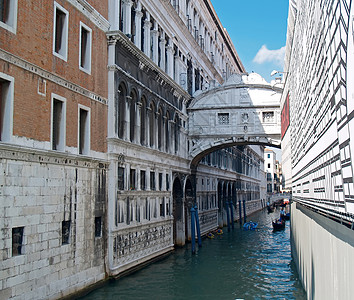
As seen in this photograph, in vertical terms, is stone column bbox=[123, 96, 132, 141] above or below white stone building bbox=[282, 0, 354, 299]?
above

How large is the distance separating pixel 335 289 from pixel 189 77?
19982mm

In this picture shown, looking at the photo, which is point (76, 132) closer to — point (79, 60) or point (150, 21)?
point (79, 60)

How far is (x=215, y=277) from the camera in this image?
603 inches

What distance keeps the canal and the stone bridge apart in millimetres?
5590

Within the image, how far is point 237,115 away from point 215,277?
912 centimetres

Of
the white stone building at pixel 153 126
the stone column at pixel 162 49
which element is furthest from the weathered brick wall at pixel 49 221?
the stone column at pixel 162 49

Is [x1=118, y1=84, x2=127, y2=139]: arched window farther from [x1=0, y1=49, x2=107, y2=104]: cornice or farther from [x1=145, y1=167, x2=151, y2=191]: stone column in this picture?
[x1=145, y1=167, x2=151, y2=191]: stone column

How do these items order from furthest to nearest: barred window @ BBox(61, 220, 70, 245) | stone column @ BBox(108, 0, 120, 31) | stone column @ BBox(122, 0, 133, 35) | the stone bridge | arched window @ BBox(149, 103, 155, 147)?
1. the stone bridge
2. arched window @ BBox(149, 103, 155, 147)
3. stone column @ BBox(122, 0, 133, 35)
4. stone column @ BBox(108, 0, 120, 31)
5. barred window @ BBox(61, 220, 70, 245)

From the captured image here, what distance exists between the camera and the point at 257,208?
59.1 meters

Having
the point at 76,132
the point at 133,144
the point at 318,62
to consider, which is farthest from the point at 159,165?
the point at 318,62

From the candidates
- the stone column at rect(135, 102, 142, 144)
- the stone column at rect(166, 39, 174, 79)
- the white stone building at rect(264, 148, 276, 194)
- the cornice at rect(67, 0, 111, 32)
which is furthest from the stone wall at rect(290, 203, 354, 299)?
the white stone building at rect(264, 148, 276, 194)

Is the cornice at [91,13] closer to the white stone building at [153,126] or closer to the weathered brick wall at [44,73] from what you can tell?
the weathered brick wall at [44,73]

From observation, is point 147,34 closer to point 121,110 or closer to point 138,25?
point 138,25

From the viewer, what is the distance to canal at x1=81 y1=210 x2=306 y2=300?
41.3ft
